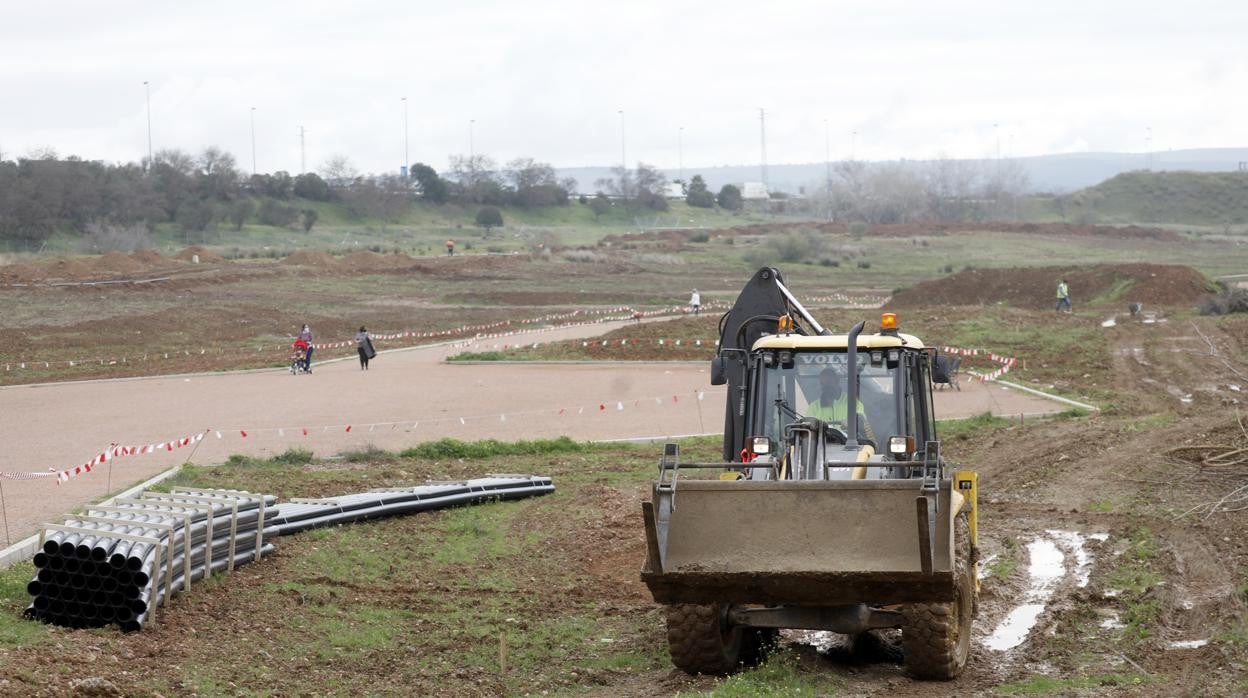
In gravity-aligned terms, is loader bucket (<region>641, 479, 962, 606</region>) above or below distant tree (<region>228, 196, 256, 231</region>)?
below

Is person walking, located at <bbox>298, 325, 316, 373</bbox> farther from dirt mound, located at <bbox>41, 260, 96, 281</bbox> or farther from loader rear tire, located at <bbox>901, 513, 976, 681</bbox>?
dirt mound, located at <bbox>41, 260, 96, 281</bbox>

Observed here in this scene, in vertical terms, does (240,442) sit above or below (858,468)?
below

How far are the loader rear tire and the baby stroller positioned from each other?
27761 millimetres

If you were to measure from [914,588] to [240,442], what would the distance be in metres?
17.3

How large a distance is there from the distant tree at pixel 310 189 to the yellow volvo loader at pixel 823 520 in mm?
120743

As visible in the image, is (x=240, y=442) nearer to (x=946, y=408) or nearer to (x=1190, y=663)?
(x=946, y=408)

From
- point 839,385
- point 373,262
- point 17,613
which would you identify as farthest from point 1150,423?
point 373,262

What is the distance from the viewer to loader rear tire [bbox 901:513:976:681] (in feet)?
30.9

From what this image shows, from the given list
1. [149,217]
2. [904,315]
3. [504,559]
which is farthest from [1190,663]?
[149,217]

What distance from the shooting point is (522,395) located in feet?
101

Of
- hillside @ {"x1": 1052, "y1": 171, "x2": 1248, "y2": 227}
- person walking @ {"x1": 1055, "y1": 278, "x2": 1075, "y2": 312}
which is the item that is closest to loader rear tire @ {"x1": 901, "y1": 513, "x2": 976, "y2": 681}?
person walking @ {"x1": 1055, "y1": 278, "x2": 1075, "y2": 312}

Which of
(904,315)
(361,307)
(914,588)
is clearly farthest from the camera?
(361,307)

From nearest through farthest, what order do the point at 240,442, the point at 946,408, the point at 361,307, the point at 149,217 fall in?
the point at 240,442
the point at 946,408
the point at 361,307
the point at 149,217

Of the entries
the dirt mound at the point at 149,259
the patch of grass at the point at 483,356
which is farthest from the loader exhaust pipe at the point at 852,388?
the dirt mound at the point at 149,259
